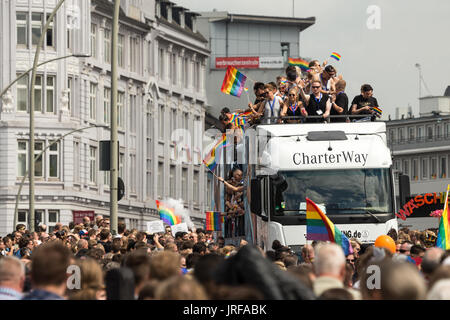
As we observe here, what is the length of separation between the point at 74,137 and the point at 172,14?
21.5 meters

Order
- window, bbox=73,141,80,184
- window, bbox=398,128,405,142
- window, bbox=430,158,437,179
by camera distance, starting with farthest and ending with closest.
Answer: window, bbox=398,128,405,142, window, bbox=430,158,437,179, window, bbox=73,141,80,184

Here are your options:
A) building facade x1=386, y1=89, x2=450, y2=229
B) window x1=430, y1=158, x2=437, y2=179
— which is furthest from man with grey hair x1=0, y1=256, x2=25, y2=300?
window x1=430, y1=158, x2=437, y2=179

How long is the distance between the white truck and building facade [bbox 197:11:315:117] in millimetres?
78149

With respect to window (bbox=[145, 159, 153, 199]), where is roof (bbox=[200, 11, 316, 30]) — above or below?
above

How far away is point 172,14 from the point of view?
90.0m

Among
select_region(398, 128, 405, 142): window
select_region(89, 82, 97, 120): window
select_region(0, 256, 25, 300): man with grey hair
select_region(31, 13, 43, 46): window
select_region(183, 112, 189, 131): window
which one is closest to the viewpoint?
select_region(0, 256, 25, 300): man with grey hair

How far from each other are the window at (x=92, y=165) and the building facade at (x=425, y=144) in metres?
60.2

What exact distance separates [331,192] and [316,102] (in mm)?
2156

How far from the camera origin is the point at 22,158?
69000mm

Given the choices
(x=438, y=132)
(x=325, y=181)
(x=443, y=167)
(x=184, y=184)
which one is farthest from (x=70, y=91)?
(x=443, y=167)

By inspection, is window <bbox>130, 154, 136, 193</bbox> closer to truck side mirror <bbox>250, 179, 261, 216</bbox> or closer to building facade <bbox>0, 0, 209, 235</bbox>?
building facade <bbox>0, 0, 209, 235</bbox>

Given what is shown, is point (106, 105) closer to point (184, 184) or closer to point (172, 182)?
point (172, 182)

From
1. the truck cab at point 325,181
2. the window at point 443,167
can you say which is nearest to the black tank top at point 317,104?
the truck cab at point 325,181

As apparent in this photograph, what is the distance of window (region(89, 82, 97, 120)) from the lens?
241ft
